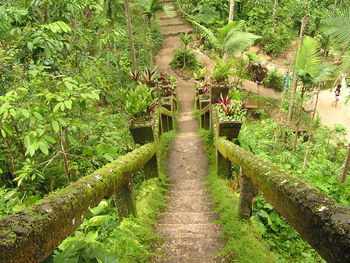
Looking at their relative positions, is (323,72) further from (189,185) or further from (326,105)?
(326,105)

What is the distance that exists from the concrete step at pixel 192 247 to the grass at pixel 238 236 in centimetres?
16

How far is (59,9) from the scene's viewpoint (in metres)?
3.68

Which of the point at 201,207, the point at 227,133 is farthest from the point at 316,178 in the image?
the point at 201,207

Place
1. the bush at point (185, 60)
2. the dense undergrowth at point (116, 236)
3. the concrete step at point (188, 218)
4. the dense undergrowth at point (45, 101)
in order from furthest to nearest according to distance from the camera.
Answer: the bush at point (185, 60) → the concrete step at point (188, 218) → the dense undergrowth at point (45, 101) → the dense undergrowth at point (116, 236)

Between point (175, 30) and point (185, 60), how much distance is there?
533 cm

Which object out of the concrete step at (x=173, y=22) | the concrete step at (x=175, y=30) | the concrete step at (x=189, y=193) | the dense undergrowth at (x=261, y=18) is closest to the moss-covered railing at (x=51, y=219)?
the concrete step at (x=189, y=193)

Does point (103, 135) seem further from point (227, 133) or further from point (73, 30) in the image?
point (227, 133)

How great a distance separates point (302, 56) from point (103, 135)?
731 cm

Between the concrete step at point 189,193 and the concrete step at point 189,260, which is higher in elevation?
the concrete step at point 189,260

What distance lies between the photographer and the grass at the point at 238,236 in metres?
2.65

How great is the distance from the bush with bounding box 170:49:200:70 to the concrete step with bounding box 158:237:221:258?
17.0 meters

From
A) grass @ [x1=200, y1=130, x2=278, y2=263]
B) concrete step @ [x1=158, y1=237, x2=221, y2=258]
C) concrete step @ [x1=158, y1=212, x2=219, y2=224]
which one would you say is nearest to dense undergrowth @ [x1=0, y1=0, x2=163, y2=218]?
concrete step @ [x1=158, y1=212, x2=219, y2=224]

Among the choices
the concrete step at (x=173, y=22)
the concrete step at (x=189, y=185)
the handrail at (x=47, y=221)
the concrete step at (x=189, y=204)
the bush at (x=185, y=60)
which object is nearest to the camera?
the handrail at (x=47, y=221)

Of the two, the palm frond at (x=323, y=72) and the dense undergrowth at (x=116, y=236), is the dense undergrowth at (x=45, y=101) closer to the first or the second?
the dense undergrowth at (x=116, y=236)
